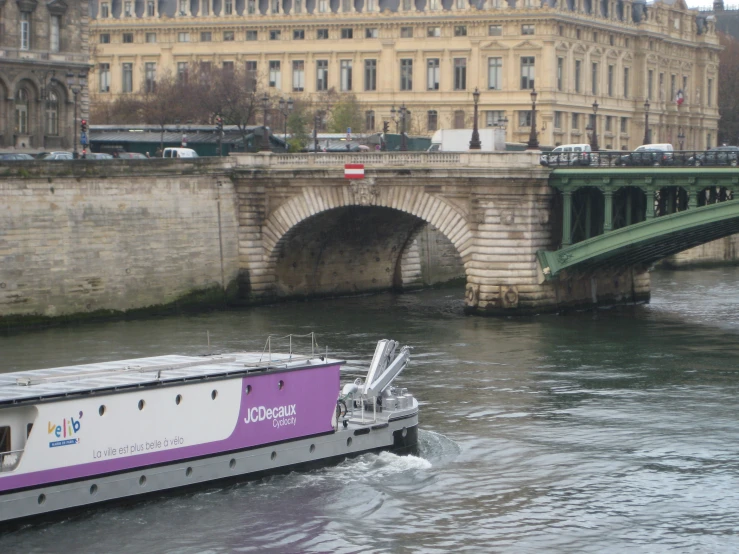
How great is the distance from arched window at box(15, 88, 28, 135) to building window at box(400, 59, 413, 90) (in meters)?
41.8

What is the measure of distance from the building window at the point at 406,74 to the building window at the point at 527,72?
854 centimetres

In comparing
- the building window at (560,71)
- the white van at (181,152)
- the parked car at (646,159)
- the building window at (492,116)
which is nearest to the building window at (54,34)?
the white van at (181,152)

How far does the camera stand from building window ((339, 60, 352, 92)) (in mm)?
116938

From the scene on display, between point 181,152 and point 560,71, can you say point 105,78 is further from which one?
point 181,152

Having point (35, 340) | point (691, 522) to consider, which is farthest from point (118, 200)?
point (691, 522)

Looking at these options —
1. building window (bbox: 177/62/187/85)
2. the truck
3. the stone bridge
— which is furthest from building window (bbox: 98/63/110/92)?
the stone bridge

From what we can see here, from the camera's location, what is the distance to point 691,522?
3222 cm

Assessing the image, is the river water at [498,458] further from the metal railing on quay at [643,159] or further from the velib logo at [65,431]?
the metal railing on quay at [643,159]

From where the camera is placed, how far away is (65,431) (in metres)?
32.2

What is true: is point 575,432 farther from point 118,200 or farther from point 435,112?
point 435,112

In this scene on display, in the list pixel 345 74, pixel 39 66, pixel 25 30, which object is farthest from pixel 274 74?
pixel 25 30

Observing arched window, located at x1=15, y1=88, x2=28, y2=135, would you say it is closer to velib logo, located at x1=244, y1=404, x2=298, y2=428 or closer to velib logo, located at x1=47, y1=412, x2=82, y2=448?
velib logo, located at x1=244, y1=404, x2=298, y2=428

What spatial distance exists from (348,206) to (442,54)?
163 ft

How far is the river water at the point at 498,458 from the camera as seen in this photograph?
31281 mm
